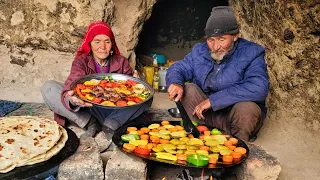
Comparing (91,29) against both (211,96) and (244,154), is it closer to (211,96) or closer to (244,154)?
(211,96)

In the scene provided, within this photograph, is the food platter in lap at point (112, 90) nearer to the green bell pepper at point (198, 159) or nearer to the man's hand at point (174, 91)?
the man's hand at point (174, 91)

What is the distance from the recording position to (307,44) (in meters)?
4.62

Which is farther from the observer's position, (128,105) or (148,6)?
(148,6)

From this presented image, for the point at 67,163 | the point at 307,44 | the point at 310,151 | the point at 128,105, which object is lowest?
the point at 310,151

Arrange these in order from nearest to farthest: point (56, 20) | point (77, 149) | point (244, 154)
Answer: point (244, 154), point (77, 149), point (56, 20)

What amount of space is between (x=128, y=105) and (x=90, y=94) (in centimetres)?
38

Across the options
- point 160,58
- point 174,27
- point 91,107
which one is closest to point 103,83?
point 91,107

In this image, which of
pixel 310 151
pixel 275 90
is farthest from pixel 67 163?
pixel 275 90

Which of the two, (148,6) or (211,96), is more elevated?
(148,6)

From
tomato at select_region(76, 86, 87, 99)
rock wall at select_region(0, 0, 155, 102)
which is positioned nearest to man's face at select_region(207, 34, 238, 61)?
tomato at select_region(76, 86, 87, 99)

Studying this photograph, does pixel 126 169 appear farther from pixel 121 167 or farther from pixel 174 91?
pixel 174 91

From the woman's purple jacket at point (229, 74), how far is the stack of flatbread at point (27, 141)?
1.18 meters

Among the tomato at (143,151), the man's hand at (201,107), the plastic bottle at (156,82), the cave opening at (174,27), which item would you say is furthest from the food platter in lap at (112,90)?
the cave opening at (174,27)

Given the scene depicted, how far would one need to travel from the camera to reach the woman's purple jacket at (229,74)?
3688 millimetres
